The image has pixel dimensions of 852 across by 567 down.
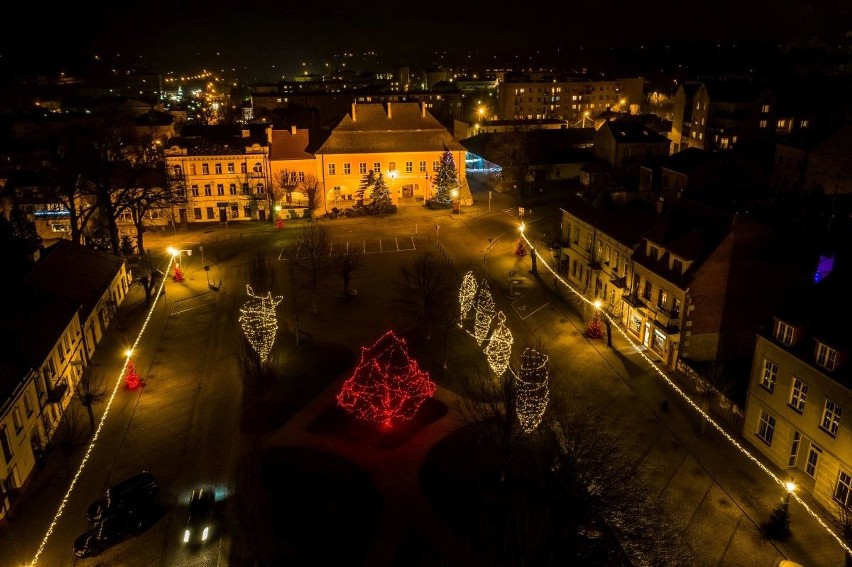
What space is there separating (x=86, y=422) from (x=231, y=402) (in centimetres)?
671

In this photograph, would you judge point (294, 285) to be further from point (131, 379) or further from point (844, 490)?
point (844, 490)

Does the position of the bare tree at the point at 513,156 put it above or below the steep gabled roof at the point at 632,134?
below

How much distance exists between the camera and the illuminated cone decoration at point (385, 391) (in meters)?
28.7

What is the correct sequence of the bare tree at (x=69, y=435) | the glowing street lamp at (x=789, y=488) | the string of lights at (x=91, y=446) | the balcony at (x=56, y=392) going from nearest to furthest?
the glowing street lamp at (x=789, y=488)
the string of lights at (x=91, y=446)
the bare tree at (x=69, y=435)
the balcony at (x=56, y=392)

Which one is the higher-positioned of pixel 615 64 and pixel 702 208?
pixel 615 64

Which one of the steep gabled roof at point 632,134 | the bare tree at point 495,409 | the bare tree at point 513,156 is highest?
the steep gabled roof at point 632,134

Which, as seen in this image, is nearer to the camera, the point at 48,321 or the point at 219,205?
the point at 48,321

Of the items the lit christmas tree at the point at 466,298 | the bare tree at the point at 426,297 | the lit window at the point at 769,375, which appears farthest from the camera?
the lit christmas tree at the point at 466,298

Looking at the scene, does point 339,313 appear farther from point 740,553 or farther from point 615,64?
point 615,64

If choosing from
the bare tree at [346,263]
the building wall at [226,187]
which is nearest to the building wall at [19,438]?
the bare tree at [346,263]

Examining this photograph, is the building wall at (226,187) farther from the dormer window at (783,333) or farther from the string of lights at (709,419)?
the dormer window at (783,333)

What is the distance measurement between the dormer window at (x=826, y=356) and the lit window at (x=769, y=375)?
2.53 meters

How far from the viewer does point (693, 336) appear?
33250 mm

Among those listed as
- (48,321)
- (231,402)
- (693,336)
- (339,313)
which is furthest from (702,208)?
(48,321)
